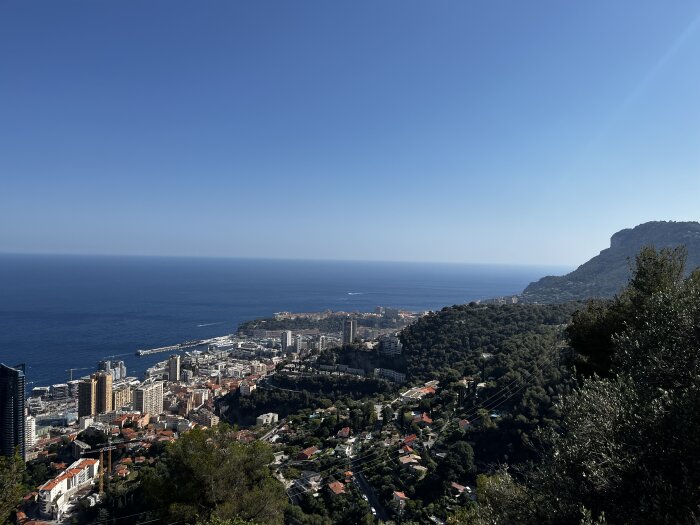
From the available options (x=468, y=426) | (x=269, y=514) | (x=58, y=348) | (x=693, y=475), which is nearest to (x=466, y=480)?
(x=468, y=426)

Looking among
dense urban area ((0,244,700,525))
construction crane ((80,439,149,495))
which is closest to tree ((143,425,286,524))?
dense urban area ((0,244,700,525))

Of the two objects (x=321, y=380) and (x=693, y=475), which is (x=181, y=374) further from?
(x=693, y=475)

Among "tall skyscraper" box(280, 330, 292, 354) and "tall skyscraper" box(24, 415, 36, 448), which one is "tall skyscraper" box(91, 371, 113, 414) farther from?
"tall skyscraper" box(280, 330, 292, 354)

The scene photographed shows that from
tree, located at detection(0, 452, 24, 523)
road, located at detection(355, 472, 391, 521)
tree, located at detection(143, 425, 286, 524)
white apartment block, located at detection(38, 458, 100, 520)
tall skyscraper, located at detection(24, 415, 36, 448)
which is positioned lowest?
tall skyscraper, located at detection(24, 415, 36, 448)

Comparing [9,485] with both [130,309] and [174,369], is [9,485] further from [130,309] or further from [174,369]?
[130,309]

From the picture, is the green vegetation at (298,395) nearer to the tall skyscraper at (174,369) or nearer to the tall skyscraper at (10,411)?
the tall skyscraper at (174,369)

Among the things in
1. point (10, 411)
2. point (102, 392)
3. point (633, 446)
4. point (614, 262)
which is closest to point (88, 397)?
point (102, 392)

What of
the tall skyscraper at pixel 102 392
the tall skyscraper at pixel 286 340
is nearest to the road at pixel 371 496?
the tall skyscraper at pixel 102 392
